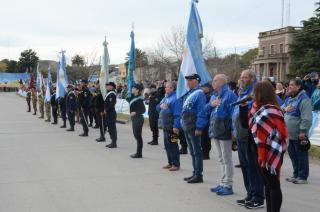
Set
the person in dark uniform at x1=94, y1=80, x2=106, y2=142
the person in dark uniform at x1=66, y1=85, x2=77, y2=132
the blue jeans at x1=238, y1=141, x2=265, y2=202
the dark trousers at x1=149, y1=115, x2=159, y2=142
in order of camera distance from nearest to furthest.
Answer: the blue jeans at x1=238, y1=141, x2=265, y2=202 → the dark trousers at x1=149, y1=115, x2=159, y2=142 → the person in dark uniform at x1=94, y1=80, x2=106, y2=142 → the person in dark uniform at x1=66, y1=85, x2=77, y2=132

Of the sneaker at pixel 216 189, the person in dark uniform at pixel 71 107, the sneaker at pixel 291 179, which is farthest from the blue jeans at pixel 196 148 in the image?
the person in dark uniform at pixel 71 107

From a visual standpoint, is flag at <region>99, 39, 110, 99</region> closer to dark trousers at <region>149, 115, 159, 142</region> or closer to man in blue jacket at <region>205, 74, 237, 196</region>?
dark trousers at <region>149, 115, 159, 142</region>

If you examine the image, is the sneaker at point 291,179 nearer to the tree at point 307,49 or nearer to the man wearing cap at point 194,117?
the man wearing cap at point 194,117

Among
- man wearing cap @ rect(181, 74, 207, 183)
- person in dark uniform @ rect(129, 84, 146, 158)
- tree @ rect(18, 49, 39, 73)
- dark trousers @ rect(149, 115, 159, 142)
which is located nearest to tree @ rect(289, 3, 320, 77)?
dark trousers @ rect(149, 115, 159, 142)

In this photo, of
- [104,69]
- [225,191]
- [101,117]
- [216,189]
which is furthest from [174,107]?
[104,69]

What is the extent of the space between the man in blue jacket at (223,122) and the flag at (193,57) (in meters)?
1.49

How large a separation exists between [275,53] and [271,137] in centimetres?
7061

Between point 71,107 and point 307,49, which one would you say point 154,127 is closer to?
point 71,107

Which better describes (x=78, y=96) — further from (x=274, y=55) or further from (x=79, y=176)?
(x=274, y=55)

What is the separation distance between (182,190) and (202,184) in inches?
22.3

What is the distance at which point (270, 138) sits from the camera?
493 centimetres

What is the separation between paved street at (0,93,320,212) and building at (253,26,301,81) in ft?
194

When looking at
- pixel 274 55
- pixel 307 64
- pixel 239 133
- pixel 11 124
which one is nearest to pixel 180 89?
pixel 239 133

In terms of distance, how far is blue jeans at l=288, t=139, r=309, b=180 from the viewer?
745cm
